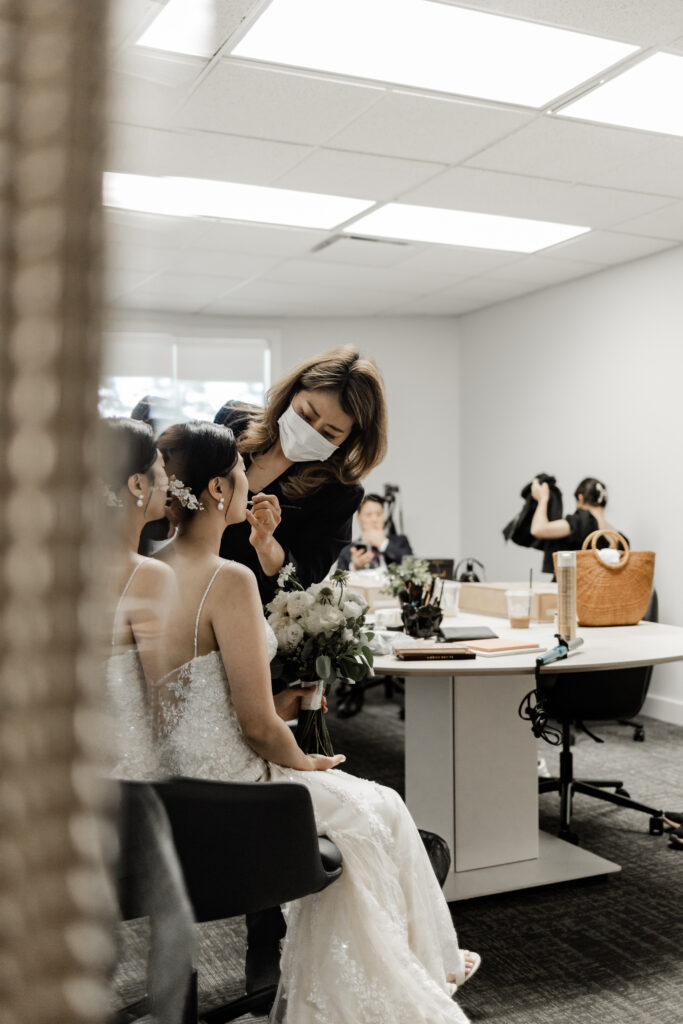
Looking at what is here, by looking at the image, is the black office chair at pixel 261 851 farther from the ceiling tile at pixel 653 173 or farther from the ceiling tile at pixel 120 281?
the ceiling tile at pixel 653 173

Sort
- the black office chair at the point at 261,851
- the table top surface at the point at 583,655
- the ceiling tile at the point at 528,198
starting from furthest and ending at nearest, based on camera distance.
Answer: the ceiling tile at the point at 528,198, the table top surface at the point at 583,655, the black office chair at the point at 261,851

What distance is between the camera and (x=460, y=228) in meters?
5.35

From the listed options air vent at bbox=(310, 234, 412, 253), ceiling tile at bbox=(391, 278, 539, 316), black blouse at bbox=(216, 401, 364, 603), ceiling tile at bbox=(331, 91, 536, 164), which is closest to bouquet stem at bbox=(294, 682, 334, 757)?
black blouse at bbox=(216, 401, 364, 603)

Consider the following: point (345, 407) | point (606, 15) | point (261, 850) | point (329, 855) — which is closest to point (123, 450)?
point (261, 850)

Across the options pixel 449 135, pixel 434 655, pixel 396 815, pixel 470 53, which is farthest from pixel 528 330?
pixel 396 815

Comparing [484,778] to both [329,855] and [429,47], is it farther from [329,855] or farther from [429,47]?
[429,47]

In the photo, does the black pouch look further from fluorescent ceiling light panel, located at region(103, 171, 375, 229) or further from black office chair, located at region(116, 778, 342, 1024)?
fluorescent ceiling light panel, located at region(103, 171, 375, 229)

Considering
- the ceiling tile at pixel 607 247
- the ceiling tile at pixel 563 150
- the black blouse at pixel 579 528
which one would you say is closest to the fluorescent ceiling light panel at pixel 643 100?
the ceiling tile at pixel 563 150

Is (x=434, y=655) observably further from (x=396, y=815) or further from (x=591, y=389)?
(x=591, y=389)

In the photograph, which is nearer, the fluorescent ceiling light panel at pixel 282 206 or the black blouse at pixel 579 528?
the fluorescent ceiling light panel at pixel 282 206

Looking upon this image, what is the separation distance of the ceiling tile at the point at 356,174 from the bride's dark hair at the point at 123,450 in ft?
13.7

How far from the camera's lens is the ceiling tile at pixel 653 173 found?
401cm

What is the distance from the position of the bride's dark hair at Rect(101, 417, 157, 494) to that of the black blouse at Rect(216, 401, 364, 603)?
1756 millimetres

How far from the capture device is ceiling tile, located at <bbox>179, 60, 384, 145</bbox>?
3.24 m
